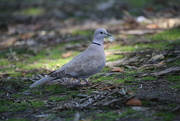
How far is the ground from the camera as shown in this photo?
3.74m

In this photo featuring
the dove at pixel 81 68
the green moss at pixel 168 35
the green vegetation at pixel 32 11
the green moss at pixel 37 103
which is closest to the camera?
the green moss at pixel 37 103

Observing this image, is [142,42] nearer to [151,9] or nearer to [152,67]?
[152,67]

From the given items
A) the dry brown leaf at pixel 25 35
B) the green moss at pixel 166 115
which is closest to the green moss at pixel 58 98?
the green moss at pixel 166 115

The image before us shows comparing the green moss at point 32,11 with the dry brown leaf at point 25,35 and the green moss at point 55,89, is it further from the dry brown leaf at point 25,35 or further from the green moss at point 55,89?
the green moss at point 55,89

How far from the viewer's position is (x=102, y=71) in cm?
567

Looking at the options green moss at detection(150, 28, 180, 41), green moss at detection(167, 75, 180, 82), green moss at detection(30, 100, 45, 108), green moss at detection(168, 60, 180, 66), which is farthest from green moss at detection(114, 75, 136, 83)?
green moss at detection(150, 28, 180, 41)

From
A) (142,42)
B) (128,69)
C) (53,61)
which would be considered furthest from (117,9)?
(128,69)

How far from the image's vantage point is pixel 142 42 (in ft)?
23.7

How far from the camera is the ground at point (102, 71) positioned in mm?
3742

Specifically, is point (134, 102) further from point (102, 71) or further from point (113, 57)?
point (113, 57)

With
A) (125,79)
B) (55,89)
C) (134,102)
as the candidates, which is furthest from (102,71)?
(134,102)

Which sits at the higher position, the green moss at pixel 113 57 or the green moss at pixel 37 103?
the green moss at pixel 113 57

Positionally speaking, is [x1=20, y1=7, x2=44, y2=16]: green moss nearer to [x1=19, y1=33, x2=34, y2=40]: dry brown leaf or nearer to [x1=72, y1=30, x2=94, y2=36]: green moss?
[x1=19, y1=33, x2=34, y2=40]: dry brown leaf

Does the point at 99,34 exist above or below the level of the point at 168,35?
above
